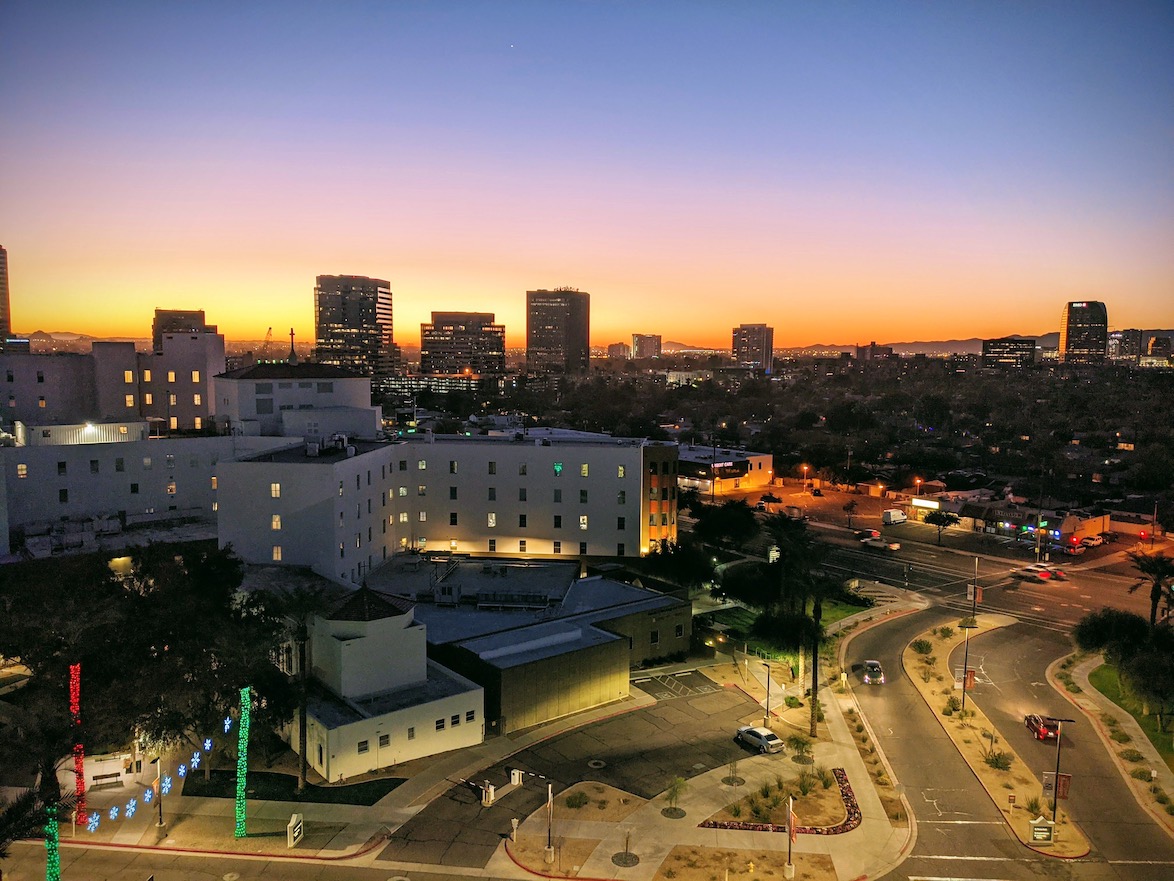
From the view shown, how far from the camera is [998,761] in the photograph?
3006cm

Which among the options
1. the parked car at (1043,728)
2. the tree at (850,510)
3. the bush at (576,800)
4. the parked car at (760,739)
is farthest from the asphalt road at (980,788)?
the tree at (850,510)

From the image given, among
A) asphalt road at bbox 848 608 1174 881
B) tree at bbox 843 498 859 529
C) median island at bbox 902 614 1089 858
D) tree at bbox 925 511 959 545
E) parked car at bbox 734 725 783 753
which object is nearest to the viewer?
asphalt road at bbox 848 608 1174 881

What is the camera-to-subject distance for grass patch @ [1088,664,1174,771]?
31.7 metres

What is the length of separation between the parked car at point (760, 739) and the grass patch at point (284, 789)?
512 inches

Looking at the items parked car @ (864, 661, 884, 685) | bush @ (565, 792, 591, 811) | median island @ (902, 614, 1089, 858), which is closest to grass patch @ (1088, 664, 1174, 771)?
median island @ (902, 614, 1089, 858)

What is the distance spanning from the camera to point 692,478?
298 ft

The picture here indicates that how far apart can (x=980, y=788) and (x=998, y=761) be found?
2.12 m

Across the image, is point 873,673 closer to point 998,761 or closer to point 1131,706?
point 998,761

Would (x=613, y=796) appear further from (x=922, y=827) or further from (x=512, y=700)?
(x=922, y=827)

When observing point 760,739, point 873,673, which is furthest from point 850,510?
point 760,739

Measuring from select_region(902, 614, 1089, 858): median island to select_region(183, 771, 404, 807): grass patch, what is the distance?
2086 centimetres

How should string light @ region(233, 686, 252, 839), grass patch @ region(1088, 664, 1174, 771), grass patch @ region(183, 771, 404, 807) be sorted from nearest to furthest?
string light @ region(233, 686, 252, 839), grass patch @ region(183, 771, 404, 807), grass patch @ region(1088, 664, 1174, 771)

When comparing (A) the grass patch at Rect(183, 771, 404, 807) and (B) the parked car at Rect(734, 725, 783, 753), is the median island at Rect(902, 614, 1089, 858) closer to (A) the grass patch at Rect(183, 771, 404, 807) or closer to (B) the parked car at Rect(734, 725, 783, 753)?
(B) the parked car at Rect(734, 725, 783, 753)

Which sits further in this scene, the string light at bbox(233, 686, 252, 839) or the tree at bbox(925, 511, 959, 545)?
the tree at bbox(925, 511, 959, 545)
